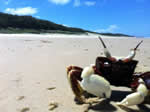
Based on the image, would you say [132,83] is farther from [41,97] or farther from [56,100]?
[41,97]

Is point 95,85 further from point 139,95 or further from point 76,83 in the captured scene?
point 139,95

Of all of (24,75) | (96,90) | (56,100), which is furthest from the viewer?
(24,75)

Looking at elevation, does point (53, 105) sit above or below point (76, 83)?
below

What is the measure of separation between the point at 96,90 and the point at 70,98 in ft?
1.87

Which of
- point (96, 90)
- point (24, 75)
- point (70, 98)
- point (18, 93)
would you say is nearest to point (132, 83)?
point (96, 90)

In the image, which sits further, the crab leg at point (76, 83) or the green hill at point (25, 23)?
the green hill at point (25, 23)

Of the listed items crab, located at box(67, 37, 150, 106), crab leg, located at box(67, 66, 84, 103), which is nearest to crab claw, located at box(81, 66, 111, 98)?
crab, located at box(67, 37, 150, 106)

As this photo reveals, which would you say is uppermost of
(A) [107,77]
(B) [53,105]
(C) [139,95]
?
(A) [107,77]

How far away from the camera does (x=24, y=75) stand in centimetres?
357

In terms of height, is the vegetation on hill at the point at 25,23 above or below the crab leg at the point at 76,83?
above

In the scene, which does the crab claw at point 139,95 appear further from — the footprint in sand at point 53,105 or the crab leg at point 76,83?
the footprint in sand at point 53,105

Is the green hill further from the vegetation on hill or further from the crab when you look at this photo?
the crab

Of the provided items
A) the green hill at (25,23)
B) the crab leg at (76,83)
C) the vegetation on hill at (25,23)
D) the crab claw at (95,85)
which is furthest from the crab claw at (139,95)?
the green hill at (25,23)

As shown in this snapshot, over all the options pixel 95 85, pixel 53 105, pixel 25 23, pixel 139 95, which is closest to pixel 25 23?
pixel 25 23
